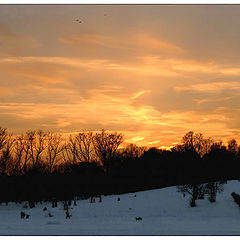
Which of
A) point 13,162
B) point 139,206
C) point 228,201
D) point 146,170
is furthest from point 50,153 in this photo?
point 228,201

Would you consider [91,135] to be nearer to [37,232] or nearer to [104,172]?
[104,172]

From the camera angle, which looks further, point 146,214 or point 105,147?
point 105,147

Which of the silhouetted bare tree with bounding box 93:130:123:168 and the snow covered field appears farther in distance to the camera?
the silhouetted bare tree with bounding box 93:130:123:168

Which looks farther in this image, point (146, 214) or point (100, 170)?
point (100, 170)

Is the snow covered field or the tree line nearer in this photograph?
the snow covered field

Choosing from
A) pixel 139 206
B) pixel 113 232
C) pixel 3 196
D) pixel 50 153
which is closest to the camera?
pixel 113 232

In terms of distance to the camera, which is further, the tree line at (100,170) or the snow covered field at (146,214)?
the tree line at (100,170)

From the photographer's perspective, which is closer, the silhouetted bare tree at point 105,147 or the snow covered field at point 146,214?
the snow covered field at point 146,214

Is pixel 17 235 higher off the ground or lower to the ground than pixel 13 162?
lower

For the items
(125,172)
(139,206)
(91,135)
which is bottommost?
(139,206)

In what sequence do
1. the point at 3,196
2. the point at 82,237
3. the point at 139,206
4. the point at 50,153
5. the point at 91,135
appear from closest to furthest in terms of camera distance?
the point at 82,237, the point at 139,206, the point at 3,196, the point at 50,153, the point at 91,135

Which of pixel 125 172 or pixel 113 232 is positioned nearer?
pixel 113 232

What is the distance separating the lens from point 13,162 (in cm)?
7662

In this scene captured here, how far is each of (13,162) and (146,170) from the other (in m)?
27.6
